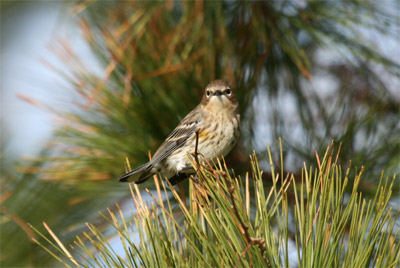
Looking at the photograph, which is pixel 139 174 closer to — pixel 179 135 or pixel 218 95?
pixel 179 135

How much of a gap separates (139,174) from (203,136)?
612 millimetres

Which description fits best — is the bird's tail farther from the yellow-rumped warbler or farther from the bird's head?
the bird's head

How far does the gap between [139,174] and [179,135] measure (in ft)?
1.44

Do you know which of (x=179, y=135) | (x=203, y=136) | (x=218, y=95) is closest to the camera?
(x=218, y=95)

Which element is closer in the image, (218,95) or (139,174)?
(139,174)

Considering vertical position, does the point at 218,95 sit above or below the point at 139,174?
above

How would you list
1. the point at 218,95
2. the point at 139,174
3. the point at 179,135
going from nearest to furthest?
the point at 139,174
the point at 218,95
the point at 179,135

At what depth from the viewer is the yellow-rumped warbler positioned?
332 cm

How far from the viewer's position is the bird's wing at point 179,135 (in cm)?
334

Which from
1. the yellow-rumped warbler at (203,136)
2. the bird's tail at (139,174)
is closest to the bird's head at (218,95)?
the yellow-rumped warbler at (203,136)

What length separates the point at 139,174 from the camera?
3238 millimetres

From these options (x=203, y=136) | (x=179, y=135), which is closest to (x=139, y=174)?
(x=179, y=135)

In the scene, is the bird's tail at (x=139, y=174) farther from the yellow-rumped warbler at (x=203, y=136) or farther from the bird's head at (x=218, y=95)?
the bird's head at (x=218, y=95)

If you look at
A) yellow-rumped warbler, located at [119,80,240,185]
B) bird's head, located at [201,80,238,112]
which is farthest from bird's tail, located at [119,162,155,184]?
bird's head, located at [201,80,238,112]
